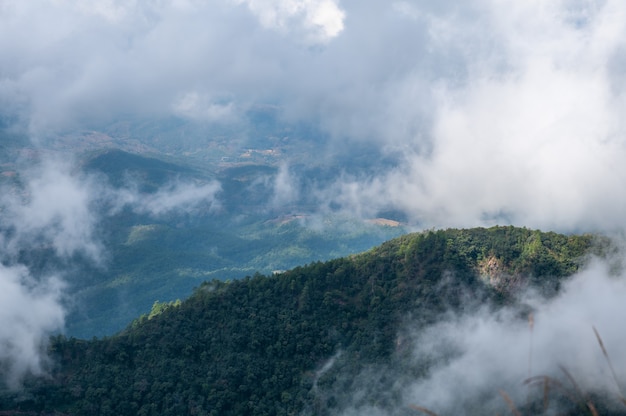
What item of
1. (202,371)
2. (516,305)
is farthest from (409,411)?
(202,371)

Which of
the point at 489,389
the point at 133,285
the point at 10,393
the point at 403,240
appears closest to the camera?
the point at 489,389

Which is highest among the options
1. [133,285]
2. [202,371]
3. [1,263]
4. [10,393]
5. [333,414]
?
[1,263]

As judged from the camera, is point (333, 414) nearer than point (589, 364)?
No

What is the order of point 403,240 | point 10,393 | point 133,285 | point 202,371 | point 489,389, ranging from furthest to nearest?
point 133,285 < point 403,240 < point 202,371 < point 10,393 < point 489,389

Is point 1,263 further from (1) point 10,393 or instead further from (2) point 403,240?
(2) point 403,240

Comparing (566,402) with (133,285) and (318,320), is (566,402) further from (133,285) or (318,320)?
(133,285)

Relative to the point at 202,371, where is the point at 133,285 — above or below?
above
